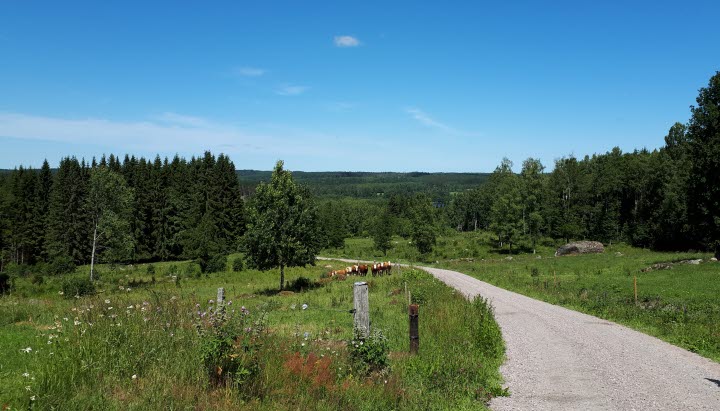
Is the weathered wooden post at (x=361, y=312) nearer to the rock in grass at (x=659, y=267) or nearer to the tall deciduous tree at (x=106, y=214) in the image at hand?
the rock in grass at (x=659, y=267)

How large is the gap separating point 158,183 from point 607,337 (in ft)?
275

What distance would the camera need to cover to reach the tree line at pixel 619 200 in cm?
4838

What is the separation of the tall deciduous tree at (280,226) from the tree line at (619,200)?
3850 cm

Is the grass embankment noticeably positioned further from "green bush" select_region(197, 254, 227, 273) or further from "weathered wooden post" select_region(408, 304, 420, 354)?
"green bush" select_region(197, 254, 227, 273)

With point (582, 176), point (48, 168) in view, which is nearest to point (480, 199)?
point (582, 176)

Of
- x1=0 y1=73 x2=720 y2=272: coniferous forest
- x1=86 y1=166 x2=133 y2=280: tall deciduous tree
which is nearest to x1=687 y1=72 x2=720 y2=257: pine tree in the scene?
x1=0 y1=73 x2=720 y2=272: coniferous forest

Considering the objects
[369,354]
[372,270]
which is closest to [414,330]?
[369,354]

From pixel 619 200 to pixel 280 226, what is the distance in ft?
252

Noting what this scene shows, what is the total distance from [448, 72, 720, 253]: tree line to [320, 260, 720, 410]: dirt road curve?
39661 mm

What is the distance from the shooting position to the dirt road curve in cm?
891

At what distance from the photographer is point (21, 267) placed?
6212 centimetres

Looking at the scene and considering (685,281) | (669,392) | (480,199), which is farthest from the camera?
(480,199)

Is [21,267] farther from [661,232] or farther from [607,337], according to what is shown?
[661,232]

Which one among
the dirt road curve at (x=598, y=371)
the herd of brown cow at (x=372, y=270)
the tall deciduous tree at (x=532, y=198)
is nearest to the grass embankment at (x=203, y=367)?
the dirt road curve at (x=598, y=371)
